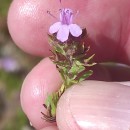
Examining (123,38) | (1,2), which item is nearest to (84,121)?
(123,38)

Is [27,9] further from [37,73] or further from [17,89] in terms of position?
[17,89]

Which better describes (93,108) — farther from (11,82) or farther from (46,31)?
(11,82)

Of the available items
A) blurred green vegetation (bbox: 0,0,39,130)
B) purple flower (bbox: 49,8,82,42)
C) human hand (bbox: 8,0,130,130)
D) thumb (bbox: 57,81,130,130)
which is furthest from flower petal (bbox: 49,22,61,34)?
blurred green vegetation (bbox: 0,0,39,130)

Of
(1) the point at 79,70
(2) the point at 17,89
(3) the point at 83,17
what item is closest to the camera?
(1) the point at 79,70

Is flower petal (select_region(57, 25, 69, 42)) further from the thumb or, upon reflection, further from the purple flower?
the thumb

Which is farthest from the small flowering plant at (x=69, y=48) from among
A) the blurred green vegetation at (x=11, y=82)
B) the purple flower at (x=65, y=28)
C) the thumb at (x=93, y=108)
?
the blurred green vegetation at (x=11, y=82)

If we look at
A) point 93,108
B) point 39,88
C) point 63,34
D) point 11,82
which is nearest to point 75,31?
point 63,34
